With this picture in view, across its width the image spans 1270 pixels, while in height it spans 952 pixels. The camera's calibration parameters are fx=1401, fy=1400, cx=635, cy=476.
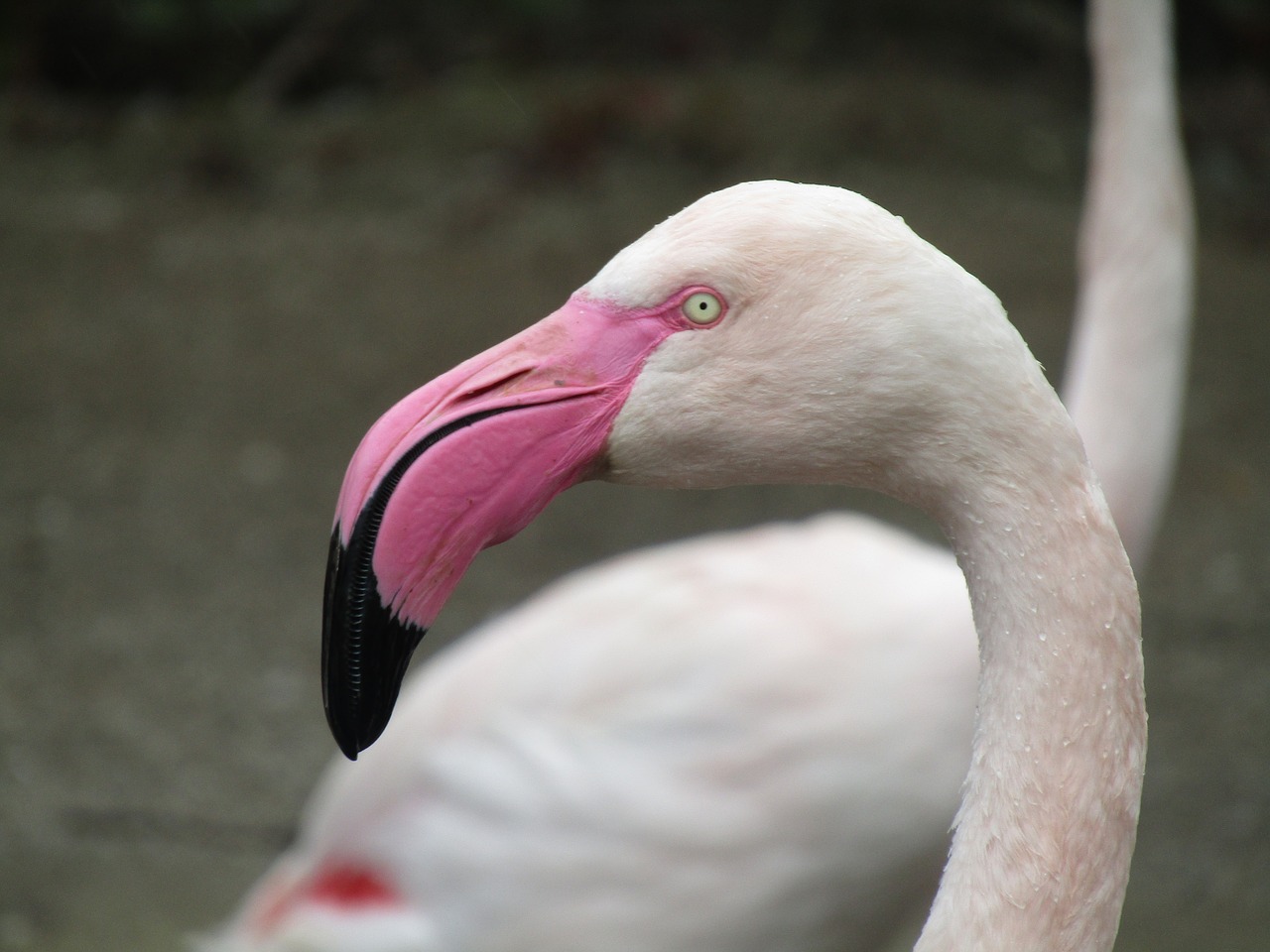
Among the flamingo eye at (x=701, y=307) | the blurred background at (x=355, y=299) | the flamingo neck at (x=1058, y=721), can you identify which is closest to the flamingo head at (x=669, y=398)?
the flamingo eye at (x=701, y=307)

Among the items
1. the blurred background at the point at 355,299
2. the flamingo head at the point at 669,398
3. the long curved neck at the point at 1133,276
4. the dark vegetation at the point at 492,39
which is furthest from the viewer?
the dark vegetation at the point at 492,39

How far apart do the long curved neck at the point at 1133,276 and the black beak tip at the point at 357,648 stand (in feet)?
4.95

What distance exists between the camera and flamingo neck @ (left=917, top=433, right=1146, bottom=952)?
1184mm

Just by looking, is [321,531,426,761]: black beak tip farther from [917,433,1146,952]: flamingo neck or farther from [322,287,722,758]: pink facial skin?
[917,433,1146,952]: flamingo neck

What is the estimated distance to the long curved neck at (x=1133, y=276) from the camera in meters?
2.35

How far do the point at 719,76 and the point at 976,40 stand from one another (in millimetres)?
1447

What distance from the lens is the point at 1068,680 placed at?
119 centimetres

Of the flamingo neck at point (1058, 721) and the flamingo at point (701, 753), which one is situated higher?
the flamingo neck at point (1058, 721)

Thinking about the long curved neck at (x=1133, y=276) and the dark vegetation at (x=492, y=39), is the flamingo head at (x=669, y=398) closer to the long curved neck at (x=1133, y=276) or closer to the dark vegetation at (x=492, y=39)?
the long curved neck at (x=1133, y=276)

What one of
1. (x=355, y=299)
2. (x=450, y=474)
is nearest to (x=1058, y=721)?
(x=450, y=474)

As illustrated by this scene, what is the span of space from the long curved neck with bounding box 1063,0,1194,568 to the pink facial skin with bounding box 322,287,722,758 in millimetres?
1352

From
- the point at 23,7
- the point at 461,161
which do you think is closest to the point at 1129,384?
the point at 461,161

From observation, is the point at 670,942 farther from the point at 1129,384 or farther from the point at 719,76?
the point at 719,76

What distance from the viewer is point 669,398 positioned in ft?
4.10
